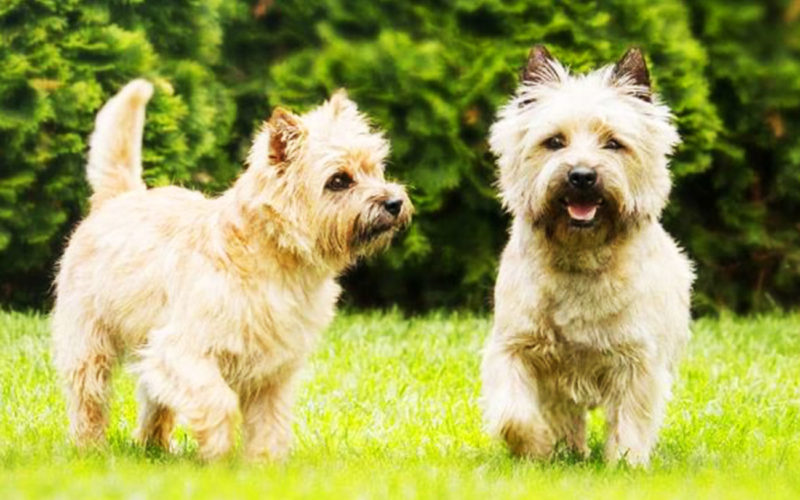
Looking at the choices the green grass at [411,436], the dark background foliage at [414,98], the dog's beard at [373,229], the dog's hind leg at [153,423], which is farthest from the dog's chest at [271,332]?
the dark background foliage at [414,98]

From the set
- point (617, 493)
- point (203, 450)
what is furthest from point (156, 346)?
point (617, 493)

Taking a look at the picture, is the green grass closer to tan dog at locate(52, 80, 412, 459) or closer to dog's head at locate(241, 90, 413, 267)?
tan dog at locate(52, 80, 412, 459)

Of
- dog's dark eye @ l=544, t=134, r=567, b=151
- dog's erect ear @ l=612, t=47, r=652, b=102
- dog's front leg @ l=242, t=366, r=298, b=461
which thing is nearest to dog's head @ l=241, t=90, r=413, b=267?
dog's front leg @ l=242, t=366, r=298, b=461

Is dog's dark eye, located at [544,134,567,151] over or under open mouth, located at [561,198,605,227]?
over

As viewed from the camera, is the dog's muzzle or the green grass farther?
the dog's muzzle

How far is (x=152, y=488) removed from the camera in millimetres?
4887

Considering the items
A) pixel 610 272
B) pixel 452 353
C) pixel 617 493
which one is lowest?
pixel 452 353

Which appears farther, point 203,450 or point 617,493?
point 203,450

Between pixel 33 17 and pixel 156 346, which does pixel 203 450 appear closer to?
pixel 156 346

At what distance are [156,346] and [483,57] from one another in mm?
5853

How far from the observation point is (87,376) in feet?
21.8

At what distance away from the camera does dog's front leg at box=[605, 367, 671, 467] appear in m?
6.51

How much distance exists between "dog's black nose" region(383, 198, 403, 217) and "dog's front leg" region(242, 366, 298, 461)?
2.52ft

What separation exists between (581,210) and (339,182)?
1.00 m
